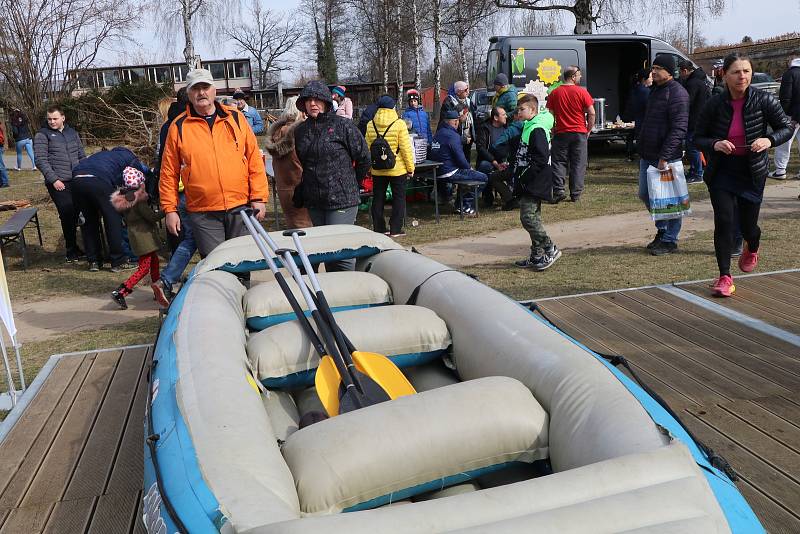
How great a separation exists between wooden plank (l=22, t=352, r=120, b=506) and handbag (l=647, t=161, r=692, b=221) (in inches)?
202

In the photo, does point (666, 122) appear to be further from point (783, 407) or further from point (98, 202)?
point (98, 202)

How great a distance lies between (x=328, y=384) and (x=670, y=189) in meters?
4.97

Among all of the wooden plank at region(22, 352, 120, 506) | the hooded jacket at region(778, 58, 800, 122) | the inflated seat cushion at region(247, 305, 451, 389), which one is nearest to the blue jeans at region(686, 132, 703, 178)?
the hooded jacket at region(778, 58, 800, 122)

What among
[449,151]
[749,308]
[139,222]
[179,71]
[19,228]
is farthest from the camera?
[179,71]

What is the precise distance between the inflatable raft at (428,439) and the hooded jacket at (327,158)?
7.76ft

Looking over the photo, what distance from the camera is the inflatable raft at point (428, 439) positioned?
1.90 metres

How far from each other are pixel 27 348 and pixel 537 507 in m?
5.36

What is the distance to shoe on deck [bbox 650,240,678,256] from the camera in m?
7.45

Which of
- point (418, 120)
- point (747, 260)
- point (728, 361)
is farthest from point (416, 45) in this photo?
point (728, 361)

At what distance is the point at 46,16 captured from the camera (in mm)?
22109

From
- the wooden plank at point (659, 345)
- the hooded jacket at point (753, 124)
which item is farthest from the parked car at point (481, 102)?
the wooden plank at point (659, 345)

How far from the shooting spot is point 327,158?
235 inches

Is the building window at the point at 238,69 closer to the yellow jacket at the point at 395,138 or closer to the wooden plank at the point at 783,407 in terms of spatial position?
the yellow jacket at the point at 395,138

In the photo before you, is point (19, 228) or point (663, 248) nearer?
point (663, 248)
